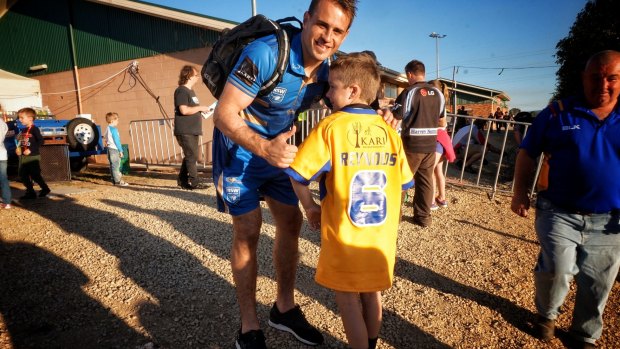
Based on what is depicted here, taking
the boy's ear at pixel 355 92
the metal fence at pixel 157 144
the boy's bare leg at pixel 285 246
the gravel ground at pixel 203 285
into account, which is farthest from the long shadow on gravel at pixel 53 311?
the metal fence at pixel 157 144

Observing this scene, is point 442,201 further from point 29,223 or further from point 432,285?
point 29,223

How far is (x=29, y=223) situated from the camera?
15.8ft

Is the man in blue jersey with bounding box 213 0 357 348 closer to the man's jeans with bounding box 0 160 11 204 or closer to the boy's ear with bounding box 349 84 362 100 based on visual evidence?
the boy's ear with bounding box 349 84 362 100

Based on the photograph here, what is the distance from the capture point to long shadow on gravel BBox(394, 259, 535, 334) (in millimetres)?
2634

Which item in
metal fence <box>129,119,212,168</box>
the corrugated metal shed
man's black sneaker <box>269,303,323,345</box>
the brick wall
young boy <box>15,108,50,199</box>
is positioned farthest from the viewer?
the corrugated metal shed

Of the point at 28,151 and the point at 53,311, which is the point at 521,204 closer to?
the point at 53,311

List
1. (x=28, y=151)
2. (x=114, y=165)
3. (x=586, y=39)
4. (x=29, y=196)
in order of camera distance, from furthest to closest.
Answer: (x=586, y=39) < (x=114, y=165) < (x=29, y=196) < (x=28, y=151)

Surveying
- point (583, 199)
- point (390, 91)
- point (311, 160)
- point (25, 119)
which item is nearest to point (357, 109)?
point (311, 160)

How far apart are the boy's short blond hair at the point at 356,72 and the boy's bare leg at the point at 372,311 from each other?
1.17m

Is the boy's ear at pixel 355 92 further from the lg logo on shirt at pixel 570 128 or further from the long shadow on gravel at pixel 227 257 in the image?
the long shadow on gravel at pixel 227 257

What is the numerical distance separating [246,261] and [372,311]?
83 cm

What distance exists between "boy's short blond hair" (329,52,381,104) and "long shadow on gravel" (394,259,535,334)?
7.10 feet

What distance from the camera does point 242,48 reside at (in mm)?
1838

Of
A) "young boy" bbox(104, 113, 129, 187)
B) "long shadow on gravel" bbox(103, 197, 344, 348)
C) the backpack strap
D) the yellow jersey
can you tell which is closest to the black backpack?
the backpack strap
